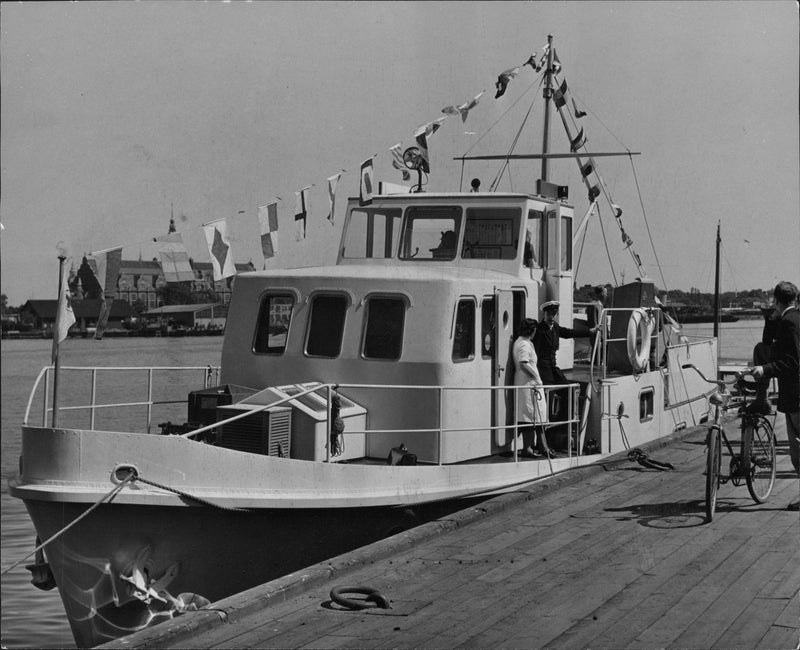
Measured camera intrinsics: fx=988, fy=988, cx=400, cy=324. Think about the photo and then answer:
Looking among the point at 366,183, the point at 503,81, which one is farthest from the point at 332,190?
the point at 503,81

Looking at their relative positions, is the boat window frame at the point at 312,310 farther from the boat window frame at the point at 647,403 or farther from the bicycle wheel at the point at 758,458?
the boat window frame at the point at 647,403

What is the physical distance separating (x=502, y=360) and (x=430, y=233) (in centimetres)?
193

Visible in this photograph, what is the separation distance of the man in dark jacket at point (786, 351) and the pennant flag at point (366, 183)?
4969 millimetres

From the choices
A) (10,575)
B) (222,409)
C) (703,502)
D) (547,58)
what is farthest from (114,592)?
(547,58)

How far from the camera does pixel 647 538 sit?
7.41m

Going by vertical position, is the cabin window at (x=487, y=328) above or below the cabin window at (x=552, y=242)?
below

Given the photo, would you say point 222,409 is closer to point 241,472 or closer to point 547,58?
point 241,472

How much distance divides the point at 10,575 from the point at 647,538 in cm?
1120

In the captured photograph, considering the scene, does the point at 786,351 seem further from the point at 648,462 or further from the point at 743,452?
the point at 648,462

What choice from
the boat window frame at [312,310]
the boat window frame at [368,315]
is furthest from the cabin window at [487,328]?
the boat window frame at [312,310]

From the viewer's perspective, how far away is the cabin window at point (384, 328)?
9711 millimetres

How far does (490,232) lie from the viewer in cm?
1122

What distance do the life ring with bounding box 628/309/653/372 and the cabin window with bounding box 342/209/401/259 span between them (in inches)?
132

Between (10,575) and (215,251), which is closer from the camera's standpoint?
(215,251)
